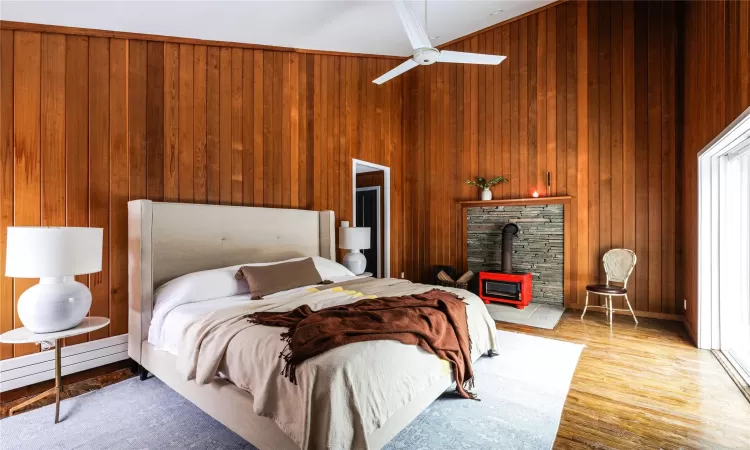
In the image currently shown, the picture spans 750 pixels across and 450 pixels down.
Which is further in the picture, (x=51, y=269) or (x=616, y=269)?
(x=616, y=269)

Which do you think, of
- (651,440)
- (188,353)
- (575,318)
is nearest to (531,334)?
(575,318)

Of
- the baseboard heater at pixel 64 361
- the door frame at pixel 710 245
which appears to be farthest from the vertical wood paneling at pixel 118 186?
the door frame at pixel 710 245

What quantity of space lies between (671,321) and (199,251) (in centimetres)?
521

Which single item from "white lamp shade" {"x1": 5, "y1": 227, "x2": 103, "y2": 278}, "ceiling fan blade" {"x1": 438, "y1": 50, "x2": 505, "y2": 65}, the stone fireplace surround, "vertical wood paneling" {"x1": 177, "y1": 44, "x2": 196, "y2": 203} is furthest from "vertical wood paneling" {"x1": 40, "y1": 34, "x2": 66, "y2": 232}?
the stone fireplace surround

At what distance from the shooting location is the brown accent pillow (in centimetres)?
284

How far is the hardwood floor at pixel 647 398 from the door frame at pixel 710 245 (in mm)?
256

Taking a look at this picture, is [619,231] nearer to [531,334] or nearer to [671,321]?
[671,321]

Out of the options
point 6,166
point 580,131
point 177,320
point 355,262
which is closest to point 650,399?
point 355,262

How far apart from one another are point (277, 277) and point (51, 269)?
1424 mm

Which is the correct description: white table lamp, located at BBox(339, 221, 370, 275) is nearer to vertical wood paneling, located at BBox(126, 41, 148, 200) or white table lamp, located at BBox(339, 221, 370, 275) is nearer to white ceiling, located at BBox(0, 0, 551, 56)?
vertical wood paneling, located at BBox(126, 41, 148, 200)

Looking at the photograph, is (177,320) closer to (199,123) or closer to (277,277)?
(277,277)

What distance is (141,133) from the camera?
9.98 feet

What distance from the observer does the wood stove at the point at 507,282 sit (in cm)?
462

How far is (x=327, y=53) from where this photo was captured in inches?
179
